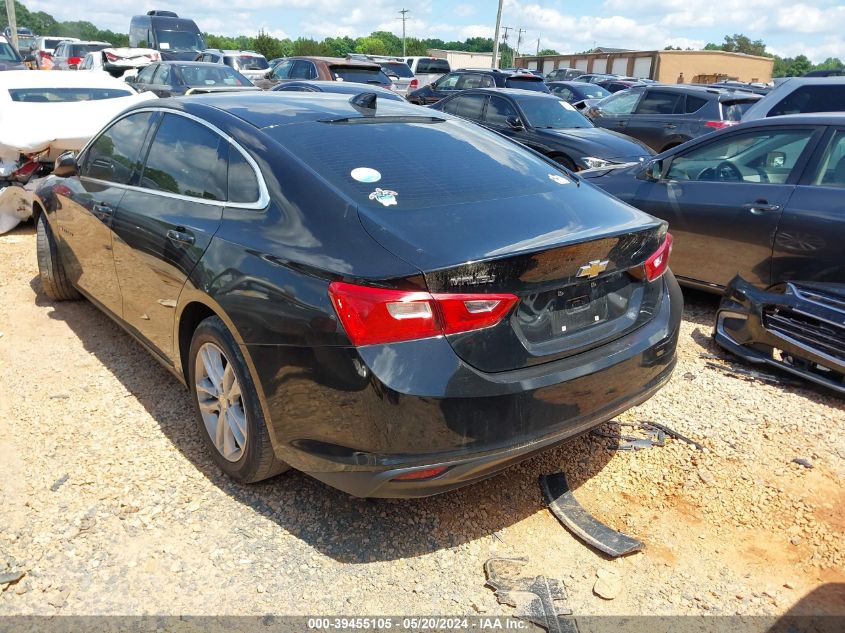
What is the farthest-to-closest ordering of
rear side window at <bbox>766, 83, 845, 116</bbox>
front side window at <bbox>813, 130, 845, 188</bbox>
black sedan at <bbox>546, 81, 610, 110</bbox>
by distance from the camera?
black sedan at <bbox>546, 81, 610, 110</bbox> → rear side window at <bbox>766, 83, 845, 116</bbox> → front side window at <bbox>813, 130, 845, 188</bbox>

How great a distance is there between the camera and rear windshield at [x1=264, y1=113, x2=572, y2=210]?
283 cm

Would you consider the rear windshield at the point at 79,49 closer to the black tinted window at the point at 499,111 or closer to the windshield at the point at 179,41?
the windshield at the point at 179,41

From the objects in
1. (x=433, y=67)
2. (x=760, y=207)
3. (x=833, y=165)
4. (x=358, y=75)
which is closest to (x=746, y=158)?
(x=760, y=207)

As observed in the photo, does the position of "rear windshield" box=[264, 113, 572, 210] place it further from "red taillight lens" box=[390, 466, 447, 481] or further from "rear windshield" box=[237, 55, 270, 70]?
"rear windshield" box=[237, 55, 270, 70]

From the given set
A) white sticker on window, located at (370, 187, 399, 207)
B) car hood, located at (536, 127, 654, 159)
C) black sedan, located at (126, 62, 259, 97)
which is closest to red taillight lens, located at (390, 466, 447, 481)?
white sticker on window, located at (370, 187, 399, 207)

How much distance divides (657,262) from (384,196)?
49.5 inches

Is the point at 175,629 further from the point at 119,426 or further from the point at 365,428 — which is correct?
the point at 119,426

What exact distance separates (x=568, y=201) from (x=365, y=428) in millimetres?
1351

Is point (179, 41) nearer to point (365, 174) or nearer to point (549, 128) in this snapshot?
point (549, 128)

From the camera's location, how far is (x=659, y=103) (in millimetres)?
12336

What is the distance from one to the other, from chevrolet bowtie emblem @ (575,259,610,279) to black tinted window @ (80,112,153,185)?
8.51ft

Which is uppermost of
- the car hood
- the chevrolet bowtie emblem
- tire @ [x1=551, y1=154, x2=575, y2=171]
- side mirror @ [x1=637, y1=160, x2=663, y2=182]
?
the chevrolet bowtie emblem

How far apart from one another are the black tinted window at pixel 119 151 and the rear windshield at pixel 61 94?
177 inches

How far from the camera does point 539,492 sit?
125 inches
